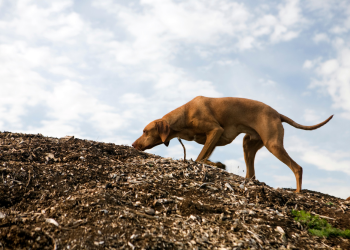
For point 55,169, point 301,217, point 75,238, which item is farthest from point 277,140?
point 75,238

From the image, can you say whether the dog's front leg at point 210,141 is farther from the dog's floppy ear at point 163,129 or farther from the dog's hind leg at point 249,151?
the dog's hind leg at point 249,151

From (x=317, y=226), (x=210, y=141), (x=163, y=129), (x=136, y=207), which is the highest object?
(x=163, y=129)

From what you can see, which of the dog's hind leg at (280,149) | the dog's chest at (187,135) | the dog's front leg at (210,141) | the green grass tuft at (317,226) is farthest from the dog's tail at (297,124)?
the green grass tuft at (317,226)

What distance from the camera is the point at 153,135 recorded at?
8.15 meters

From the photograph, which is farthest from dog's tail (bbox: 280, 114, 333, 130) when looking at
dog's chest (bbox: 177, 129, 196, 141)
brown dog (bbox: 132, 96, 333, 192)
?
dog's chest (bbox: 177, 129, 196, 141)

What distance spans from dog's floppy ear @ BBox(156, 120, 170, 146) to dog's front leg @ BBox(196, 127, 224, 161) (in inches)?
37.9

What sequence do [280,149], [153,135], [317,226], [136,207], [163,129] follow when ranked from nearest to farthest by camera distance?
[136,207], [317,226], [280,149], [163,129], [153,135]

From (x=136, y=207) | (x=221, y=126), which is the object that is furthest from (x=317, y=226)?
(x=221, y=126)

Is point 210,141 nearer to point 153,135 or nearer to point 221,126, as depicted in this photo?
point 221,126

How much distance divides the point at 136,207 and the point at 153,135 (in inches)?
158

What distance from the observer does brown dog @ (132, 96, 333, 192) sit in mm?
7656

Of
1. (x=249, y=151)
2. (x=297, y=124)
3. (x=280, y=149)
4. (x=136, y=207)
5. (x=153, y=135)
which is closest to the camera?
(x=136, y=207)

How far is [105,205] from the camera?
13.3ft

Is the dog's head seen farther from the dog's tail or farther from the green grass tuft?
the green grass tuft
